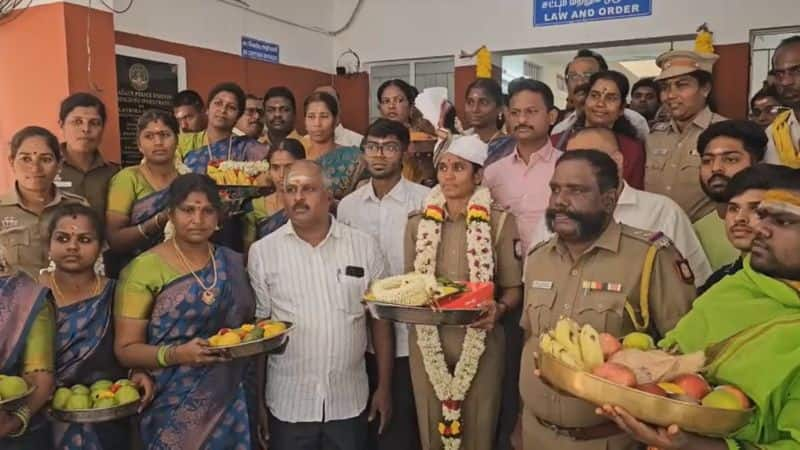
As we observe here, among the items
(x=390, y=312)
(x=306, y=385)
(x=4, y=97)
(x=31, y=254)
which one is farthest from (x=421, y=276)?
(x=4, y=97)

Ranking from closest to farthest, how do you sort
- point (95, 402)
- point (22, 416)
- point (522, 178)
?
point (22, 416) < point (95, 402) < point (522, 178)

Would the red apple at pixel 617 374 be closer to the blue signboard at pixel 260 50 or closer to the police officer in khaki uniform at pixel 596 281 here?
the police officer in khaki uniform at pixel 596 281

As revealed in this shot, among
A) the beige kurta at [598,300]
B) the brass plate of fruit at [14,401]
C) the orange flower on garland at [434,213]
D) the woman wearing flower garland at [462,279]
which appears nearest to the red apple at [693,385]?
the beige kurta at [598,300]

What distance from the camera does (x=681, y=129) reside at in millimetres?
3789

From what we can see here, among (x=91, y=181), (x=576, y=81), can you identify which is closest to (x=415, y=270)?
(x=91, y=181)

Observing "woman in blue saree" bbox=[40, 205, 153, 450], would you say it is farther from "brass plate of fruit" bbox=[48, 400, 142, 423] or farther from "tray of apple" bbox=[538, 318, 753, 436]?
"tray of apple" bbox=[538, 318, 753, 436]

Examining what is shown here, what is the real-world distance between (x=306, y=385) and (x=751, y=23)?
691 centimetres

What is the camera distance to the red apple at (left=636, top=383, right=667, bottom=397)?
169 centimetres

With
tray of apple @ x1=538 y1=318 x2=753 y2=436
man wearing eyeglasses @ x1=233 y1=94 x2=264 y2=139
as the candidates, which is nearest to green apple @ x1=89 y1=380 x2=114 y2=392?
tray of apple @ x1=538 y1=318 x2=753 y2=436

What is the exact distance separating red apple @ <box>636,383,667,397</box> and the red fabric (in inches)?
79.8

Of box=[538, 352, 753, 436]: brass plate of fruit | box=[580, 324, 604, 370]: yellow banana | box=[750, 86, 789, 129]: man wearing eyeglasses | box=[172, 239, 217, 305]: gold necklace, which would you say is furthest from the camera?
box=[750, 86, 789, 129]: man wearing eyeglasses

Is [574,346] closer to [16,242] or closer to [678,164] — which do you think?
[678,164]

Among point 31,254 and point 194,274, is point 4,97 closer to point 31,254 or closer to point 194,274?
point 31,254

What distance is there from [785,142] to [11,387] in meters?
3.38
